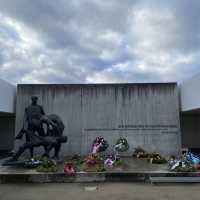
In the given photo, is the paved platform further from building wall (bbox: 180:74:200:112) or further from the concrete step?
building wall (bbox: 180:74:200:112)

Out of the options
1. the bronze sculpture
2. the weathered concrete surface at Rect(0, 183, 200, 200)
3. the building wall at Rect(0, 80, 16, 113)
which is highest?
the building wall at Rect(0, 80, 16, 113)

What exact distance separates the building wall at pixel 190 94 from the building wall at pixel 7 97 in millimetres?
9315

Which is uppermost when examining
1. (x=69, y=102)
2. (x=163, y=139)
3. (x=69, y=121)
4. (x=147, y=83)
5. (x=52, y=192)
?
(x=147, y=83)

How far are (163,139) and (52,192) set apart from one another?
846 centimetres

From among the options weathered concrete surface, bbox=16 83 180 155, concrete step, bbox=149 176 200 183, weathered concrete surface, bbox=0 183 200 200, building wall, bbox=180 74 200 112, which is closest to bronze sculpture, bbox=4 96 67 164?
weathered concrete surface, bbox=0 183 200 200

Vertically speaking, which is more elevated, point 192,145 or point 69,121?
point 69,121

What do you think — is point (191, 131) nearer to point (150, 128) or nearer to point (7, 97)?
point (150, 128)

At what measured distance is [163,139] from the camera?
46.1 ft

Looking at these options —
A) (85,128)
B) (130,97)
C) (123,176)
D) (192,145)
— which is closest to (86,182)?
(123,176)

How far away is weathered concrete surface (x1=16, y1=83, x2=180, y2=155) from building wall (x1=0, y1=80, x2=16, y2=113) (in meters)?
0.40

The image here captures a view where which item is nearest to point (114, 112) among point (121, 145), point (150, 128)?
point (121, 145)

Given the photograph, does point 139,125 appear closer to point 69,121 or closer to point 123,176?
point 69,121

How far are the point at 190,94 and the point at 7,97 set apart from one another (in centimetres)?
942

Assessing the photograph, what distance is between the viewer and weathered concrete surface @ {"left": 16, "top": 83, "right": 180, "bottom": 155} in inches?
556
